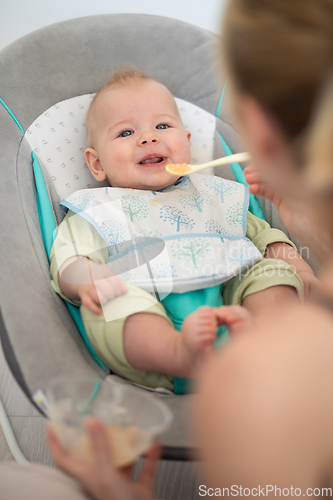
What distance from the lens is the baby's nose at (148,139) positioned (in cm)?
83

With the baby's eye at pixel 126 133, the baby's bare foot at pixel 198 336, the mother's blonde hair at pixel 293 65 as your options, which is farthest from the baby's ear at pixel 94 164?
the mother's blonde hair at pixel 293 65

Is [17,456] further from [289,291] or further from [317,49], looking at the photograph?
[317,49]

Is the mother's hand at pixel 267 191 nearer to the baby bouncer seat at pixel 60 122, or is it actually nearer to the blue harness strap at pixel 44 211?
the baby bouncer seat at pixel 60 122

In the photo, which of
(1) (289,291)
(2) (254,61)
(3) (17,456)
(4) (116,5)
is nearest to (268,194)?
(1) (289,291)

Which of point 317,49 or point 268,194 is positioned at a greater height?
point 317,49

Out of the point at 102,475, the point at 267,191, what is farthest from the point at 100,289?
the point at 267,191

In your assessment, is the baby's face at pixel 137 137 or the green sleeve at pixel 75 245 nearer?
the green sleeve at pixel 75 245

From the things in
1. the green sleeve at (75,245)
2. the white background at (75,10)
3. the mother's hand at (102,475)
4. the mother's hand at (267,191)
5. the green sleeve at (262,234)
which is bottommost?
the mother's hand at (102,475)

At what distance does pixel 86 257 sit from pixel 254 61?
434mm

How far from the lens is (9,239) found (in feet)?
2.27

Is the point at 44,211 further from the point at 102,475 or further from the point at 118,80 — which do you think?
the point at 102,475

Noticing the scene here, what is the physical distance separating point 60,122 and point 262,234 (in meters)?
0.56

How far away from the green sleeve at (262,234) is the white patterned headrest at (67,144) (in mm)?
153

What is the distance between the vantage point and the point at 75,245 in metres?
0.70
